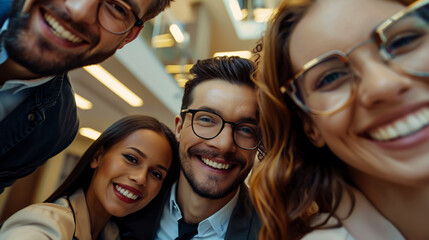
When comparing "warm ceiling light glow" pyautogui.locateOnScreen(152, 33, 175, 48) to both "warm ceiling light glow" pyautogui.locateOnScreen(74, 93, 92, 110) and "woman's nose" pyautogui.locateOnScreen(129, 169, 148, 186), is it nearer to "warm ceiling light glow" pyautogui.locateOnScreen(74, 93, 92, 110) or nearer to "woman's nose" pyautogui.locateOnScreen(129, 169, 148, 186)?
"warm ceiling light glow" pyautogui.locateOnScreen(74, 93, 92, 110)


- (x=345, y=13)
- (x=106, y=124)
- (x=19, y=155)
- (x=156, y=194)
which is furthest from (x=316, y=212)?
(x=106, y=124)

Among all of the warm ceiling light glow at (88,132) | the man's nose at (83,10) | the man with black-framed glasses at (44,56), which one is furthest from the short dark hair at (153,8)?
the warm ceiling light glow at (88,132)

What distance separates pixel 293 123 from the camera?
0.99 metres

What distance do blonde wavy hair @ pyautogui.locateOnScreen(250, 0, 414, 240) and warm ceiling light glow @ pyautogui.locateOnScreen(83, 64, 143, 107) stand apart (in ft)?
12.0

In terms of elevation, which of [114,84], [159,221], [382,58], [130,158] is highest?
[382,58]

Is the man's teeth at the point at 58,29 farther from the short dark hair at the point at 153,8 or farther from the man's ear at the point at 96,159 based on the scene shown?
the man's ear at the point at 96,159

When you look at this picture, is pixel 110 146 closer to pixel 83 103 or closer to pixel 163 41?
pixel 83 103

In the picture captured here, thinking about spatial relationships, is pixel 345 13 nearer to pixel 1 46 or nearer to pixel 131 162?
pixel 1 46

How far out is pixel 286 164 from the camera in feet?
3.07

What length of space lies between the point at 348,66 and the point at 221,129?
876mm

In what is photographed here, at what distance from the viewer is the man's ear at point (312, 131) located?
2.86ft

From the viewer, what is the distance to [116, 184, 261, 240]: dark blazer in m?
1.40

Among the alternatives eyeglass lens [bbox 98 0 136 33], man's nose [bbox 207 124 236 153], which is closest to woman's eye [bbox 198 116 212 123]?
man's nose [bbox 207 124 236 153]

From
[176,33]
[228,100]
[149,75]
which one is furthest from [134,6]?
[176,33]
